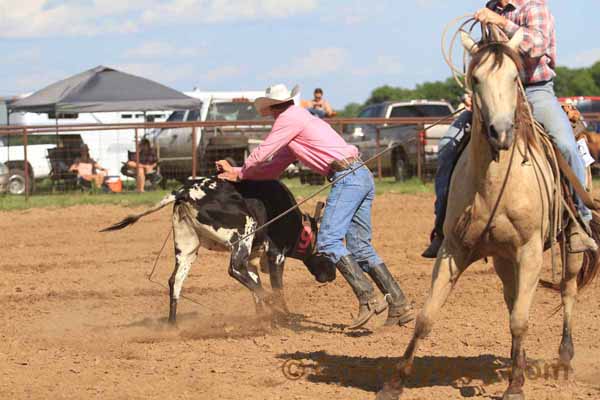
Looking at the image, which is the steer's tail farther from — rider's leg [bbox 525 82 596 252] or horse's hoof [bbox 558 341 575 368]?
horse's hoof [bbox 558 341 575 368]

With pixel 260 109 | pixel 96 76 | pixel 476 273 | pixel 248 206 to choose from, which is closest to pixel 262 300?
pixel 248 206

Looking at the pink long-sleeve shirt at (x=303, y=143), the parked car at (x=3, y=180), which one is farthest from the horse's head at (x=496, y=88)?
the parked car at (x=3, y=180)

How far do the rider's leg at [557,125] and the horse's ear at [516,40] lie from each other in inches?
34.8

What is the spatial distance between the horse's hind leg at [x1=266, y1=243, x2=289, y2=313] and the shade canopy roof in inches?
533

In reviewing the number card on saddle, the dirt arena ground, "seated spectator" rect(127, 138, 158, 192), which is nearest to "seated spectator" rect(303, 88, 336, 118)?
"seated spectator" rect(127, 138, 158, 192)

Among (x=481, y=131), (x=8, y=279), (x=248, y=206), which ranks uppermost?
(x=481, y=131)

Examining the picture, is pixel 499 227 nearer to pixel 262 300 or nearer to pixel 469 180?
pixel 469 180

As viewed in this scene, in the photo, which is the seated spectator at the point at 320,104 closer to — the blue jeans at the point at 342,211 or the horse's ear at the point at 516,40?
the blue jeans at the point at 342,211

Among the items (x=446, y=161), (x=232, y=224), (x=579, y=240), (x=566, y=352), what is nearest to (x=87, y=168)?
(x=232, y=224)

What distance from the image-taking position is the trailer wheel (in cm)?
1908

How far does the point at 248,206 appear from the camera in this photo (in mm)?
8883

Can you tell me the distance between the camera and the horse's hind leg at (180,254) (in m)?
8.88

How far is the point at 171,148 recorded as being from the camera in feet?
64.2

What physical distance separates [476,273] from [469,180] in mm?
5836
